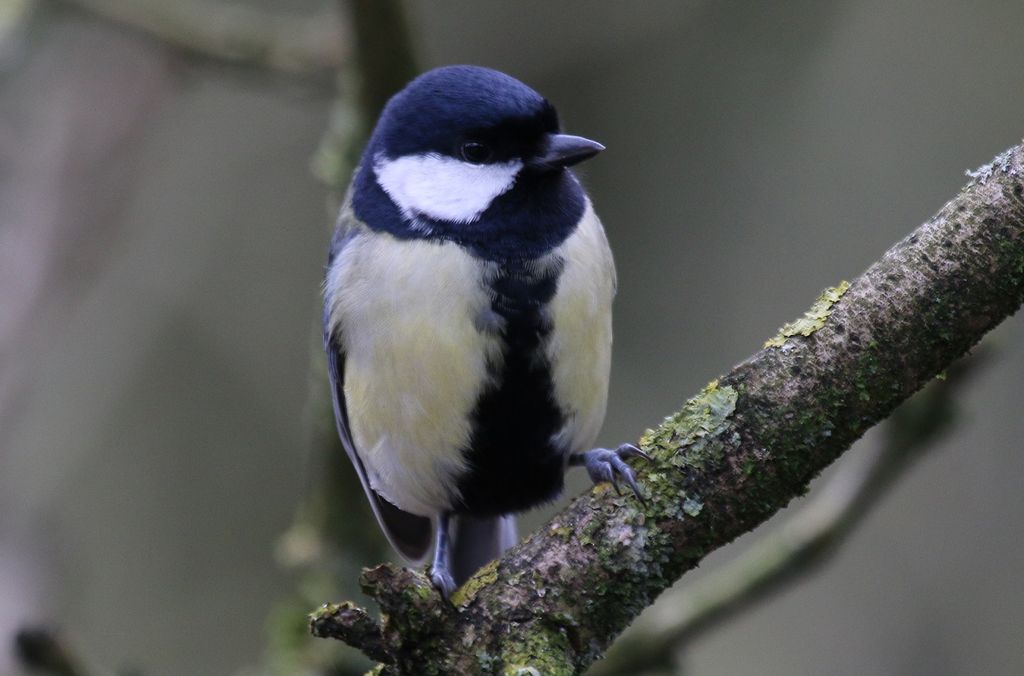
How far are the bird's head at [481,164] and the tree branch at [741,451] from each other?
575 millimetres

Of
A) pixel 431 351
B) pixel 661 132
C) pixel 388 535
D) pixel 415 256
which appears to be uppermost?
pixel 661 132

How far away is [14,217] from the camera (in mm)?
2865

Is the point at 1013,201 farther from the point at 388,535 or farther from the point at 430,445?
the point at 388,535

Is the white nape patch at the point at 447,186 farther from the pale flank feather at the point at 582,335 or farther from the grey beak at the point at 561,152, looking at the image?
the pale flank feather at the point at 582,335

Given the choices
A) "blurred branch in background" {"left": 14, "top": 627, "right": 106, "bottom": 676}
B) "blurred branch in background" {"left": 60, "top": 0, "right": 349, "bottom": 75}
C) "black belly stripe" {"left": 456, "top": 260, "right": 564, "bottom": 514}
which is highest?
"blurred branch in background" {"left": 60, "top": 0, "right": 349, "bottom": 75}

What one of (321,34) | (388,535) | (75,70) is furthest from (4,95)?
(388,535)

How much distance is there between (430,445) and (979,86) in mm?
2982

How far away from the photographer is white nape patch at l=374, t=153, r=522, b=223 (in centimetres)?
204

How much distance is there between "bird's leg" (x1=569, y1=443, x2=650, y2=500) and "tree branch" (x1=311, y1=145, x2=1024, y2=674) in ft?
0.05

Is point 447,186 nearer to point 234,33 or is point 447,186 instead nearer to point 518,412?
point 518,412

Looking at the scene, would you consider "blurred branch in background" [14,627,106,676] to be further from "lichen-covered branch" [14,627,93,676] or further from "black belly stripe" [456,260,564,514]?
"black belly stripe" [456,260,564,514]

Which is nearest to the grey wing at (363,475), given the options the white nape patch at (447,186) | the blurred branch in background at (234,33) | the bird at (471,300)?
the bird at (471,300)

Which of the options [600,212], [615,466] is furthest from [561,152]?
[600,212]

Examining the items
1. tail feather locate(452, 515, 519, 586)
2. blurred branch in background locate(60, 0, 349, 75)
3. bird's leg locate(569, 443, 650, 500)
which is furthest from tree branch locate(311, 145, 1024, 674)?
blurred branch in background locate(60, 0, 349, 75)
